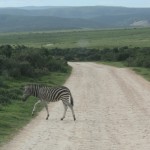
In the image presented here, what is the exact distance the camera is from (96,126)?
663 inches

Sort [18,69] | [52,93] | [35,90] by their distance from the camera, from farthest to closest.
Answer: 1. [18,69]
2. [35,90]
3. [52,93]

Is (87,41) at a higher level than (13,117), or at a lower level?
lower

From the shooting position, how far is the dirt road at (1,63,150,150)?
44.4ft

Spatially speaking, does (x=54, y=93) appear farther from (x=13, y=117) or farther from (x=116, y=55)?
(x=116, y=55)

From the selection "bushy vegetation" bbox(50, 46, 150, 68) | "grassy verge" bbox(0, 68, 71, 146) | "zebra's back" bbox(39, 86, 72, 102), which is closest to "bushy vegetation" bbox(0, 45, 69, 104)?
"grassy verge" bbox(0, 68, 71, 146)

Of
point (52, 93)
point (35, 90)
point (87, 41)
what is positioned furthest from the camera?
point (87, 41)

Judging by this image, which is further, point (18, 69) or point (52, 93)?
point (18, 69)

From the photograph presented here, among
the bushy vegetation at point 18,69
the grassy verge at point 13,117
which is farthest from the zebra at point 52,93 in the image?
the bushy vegetation at point 18,69

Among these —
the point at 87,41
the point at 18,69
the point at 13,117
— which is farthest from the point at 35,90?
the point at 87,41

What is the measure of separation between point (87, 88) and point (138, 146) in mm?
17078

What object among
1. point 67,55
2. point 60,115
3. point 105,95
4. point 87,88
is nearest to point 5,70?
point 87,88

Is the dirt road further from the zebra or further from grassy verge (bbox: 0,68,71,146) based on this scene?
the zebra

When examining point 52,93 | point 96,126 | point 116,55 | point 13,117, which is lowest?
point 116,55

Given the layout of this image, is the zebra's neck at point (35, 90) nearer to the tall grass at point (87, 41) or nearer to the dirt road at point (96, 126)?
the dirt road at point (96, 126)
